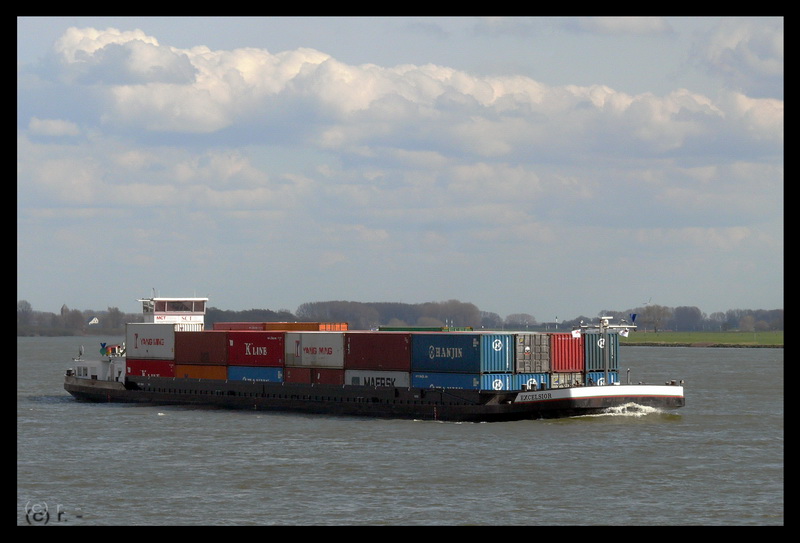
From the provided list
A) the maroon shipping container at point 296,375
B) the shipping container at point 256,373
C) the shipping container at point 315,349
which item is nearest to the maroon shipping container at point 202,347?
the shipping container at point 256,373

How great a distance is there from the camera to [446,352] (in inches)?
2274

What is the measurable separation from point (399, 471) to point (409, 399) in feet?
63.0

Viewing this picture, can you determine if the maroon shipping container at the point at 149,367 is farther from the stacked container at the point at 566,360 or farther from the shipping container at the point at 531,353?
the stacked container at the point at 566,360

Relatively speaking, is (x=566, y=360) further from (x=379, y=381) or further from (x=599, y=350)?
(x=379, y=381)

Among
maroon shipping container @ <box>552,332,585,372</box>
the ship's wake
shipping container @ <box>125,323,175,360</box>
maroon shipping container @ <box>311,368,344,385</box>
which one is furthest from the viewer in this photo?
shipping container @ <box>125,323,175,360</box>

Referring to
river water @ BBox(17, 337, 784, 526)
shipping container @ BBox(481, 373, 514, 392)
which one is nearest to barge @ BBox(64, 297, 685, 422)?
shipping container @ BBox(481, 373, 514, 392)

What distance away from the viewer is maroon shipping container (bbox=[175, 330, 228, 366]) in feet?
230

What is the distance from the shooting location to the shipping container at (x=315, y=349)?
2510 inches

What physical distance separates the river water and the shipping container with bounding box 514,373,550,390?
2.26m

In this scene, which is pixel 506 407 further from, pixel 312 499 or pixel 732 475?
pixel 312 499

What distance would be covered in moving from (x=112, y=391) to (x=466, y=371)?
116 ft

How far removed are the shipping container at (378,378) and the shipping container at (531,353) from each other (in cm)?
722

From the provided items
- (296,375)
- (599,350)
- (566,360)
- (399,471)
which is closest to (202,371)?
(296,375)

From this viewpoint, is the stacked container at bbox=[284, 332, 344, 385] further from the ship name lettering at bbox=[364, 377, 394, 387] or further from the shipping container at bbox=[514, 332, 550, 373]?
the shipping container at bbox=[514, 332, 550, 373]
